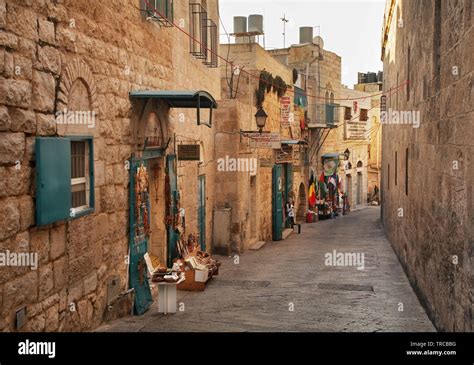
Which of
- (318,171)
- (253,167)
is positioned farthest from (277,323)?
(318,171)

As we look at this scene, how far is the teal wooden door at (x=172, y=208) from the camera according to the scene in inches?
406

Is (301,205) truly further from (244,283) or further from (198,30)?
(244,283)

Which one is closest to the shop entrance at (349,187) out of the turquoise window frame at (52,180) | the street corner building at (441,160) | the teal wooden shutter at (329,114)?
the teal wooden shutter at (329,114)

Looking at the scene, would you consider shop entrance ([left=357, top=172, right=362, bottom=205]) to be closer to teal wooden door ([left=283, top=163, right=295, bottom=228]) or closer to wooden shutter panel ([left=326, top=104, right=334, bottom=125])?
wooden shutter panel ([left=326, top=104, right=334, bottom=125])

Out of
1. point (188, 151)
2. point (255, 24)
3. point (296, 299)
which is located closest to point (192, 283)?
point (296, 299)

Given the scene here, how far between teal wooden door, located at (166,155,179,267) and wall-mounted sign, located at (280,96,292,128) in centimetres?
1174

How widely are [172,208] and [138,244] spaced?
75.5 inches

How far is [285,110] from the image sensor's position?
22188 millimetres

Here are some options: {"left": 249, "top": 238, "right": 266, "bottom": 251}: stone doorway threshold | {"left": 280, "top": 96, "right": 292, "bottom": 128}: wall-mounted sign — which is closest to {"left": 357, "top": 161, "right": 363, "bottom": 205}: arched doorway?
{"left": 280, "top": 96, "right": 292, "bottom": 128}: wall-mounted sign

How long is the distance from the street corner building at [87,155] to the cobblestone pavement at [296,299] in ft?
3.13

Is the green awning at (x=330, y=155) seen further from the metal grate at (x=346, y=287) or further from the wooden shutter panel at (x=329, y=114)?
the metal grate at (x=346, y=287)

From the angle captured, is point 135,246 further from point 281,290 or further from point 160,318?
Answer: point 281,290

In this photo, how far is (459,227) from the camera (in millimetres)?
6113

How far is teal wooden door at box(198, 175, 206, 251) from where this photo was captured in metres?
13.4
